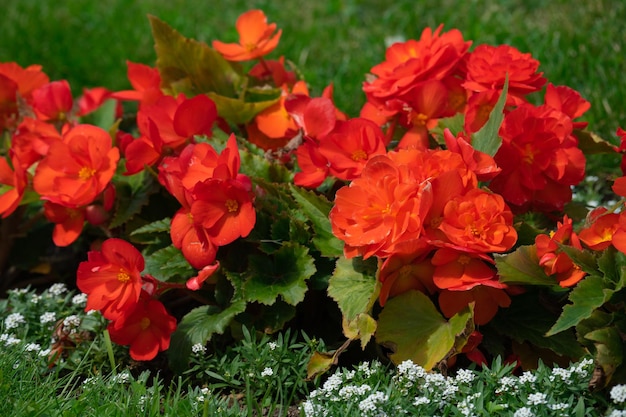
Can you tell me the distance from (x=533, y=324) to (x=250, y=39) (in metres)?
1.33

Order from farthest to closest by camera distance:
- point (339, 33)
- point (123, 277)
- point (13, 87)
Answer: point (339, 33) → point (13, 87) → point (123, 277)

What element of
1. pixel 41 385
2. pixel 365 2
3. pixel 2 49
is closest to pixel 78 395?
pixel 41 385

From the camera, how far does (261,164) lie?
8.14 feet

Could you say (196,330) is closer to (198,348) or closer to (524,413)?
(198,348)

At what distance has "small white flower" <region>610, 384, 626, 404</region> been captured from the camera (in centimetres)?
176

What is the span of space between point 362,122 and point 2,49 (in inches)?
119

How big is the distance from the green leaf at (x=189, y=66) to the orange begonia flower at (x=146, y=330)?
0.83 metres

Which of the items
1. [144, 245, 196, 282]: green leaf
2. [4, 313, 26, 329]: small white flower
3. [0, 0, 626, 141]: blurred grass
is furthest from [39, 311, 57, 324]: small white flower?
[0, 0, 626, 141]: blurred grass

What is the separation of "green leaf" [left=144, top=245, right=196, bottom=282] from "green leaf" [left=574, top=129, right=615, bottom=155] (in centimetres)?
113

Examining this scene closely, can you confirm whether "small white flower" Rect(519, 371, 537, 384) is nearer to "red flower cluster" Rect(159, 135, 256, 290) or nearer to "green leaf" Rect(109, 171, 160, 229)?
"red flower cluster" Rect(159, 135, 256, 290)

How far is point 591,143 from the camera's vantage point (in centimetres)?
245

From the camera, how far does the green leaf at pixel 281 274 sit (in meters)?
2.24

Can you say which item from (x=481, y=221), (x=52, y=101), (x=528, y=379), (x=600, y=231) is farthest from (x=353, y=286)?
(x=52, y=101)

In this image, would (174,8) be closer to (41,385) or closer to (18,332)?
(18,332)
